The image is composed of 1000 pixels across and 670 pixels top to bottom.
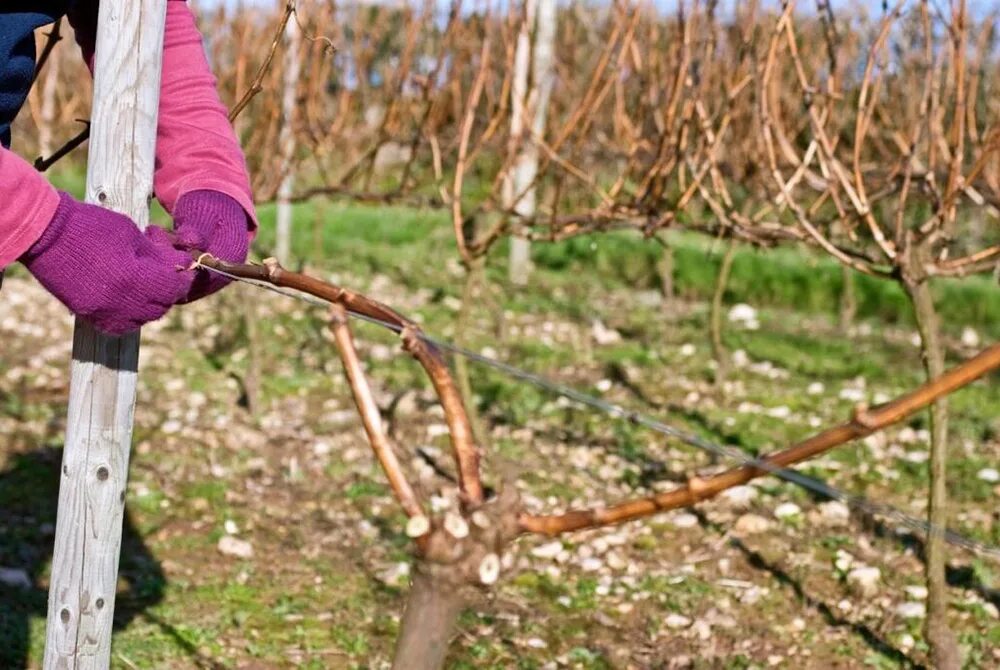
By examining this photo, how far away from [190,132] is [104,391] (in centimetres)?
42

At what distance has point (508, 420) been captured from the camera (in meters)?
5.62

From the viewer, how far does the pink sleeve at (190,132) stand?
6.55 ft

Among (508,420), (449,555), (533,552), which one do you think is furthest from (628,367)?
(449,555)

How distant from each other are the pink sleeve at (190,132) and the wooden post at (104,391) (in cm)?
5

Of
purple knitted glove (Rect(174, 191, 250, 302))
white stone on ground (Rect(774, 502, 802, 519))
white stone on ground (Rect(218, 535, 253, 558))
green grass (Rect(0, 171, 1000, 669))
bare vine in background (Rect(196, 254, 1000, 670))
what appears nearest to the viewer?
bare vine in background (Rect(196, 254, 1000, 670))

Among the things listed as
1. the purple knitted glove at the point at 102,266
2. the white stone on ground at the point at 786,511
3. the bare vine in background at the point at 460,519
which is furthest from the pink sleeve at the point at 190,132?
the white stone on ground at the point at 786,511

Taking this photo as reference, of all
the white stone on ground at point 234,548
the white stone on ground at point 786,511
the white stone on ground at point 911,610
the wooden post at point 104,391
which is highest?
the wooden post at point 104,391

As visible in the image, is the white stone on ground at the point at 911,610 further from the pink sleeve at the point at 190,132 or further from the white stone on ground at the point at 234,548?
the pink sleeve at the point at 190,132

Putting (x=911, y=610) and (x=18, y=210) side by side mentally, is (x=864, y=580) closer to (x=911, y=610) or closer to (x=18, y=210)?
(x=911, y=610)

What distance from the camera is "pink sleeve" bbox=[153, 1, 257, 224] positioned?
2.00m

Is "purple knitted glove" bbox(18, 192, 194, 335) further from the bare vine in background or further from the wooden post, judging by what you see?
the bare vine in background

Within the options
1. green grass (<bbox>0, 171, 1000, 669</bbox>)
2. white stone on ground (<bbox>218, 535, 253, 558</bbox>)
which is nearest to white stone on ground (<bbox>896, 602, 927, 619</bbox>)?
green grass (<bbox>0, 171, 1000, 669</bbox>)

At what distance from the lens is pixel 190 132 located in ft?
6.77

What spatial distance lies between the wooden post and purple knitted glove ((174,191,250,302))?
133 millimetres
